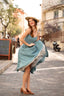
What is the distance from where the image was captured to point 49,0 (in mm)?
55594

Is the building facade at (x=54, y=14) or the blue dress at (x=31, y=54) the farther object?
the building facade at (x=54, y=14)

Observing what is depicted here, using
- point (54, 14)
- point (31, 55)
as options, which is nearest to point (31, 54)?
point (31, 55)

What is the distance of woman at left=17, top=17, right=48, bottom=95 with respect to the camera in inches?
202

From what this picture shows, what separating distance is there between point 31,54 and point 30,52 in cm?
5

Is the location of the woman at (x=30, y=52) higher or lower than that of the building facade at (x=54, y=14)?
lower

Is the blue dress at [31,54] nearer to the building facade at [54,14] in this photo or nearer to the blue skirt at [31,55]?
the blue skirt at [31,55]

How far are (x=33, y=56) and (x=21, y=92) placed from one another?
881mm

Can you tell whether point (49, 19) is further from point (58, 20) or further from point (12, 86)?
point (12, 86)

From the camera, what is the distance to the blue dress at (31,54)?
5.14 meters

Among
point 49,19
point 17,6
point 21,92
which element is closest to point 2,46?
point 21,92

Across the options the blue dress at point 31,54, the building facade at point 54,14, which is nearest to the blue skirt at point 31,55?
the blue dress at point 31,54

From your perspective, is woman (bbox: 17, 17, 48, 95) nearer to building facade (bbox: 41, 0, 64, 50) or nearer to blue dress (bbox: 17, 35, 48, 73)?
blue dress (bbox: 17, 35, 48, 73)

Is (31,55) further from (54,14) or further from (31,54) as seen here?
(54,14)

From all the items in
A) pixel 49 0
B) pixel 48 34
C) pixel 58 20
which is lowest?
pixel 48 34
